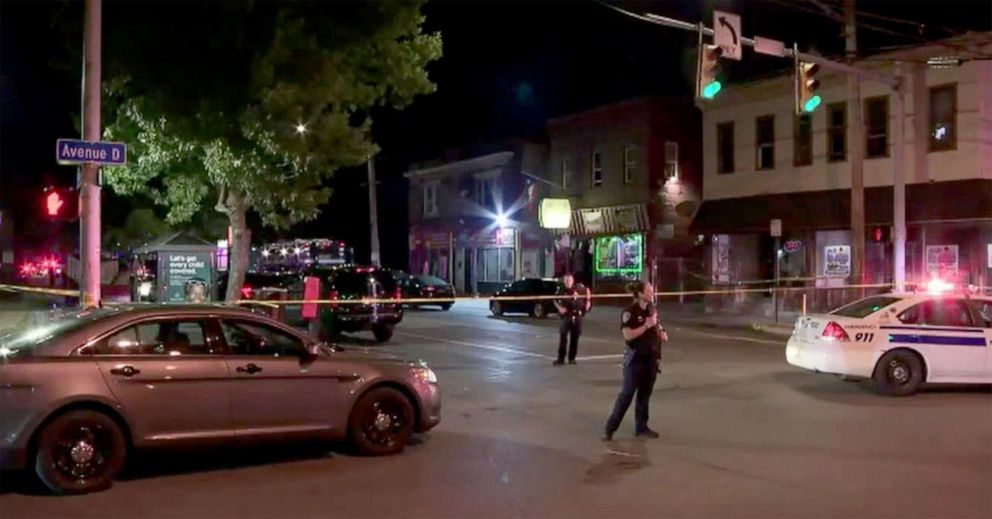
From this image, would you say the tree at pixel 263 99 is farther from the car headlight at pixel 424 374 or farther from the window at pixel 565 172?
the window at pixel 565 172

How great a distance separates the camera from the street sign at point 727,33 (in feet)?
53.7

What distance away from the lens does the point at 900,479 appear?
8.88 meters

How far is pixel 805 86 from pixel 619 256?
2258cm

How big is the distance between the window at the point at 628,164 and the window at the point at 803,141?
8.56 metres

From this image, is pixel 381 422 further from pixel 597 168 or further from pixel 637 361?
pixel 597 168

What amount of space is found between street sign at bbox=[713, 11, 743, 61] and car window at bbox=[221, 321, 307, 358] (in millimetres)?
9605

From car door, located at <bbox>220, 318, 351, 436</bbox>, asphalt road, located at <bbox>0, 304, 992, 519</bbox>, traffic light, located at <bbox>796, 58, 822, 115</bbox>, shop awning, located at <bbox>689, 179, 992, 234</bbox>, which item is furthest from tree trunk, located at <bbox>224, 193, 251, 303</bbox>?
shop awning, located at <bbox>689, 179, 992, 234</bbox>

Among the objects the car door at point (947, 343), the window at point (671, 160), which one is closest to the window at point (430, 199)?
the window at point (671, 160)

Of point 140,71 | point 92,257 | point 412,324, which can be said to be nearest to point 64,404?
point 92,257

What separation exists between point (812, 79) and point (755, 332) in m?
9.64

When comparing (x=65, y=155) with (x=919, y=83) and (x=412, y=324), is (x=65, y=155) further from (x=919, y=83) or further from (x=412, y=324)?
(x=919, y=83)

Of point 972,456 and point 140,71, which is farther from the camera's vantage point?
point 140,71

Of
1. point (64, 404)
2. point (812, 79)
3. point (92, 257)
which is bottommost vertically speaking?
point (64, 404)

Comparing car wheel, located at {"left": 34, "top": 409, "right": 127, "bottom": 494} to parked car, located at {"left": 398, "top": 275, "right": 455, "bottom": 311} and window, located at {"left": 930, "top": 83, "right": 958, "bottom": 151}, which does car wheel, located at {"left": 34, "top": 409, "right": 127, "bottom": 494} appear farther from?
parked car, located at {"left": 398, "top": 275, "right": 455, "bottom": 311}
